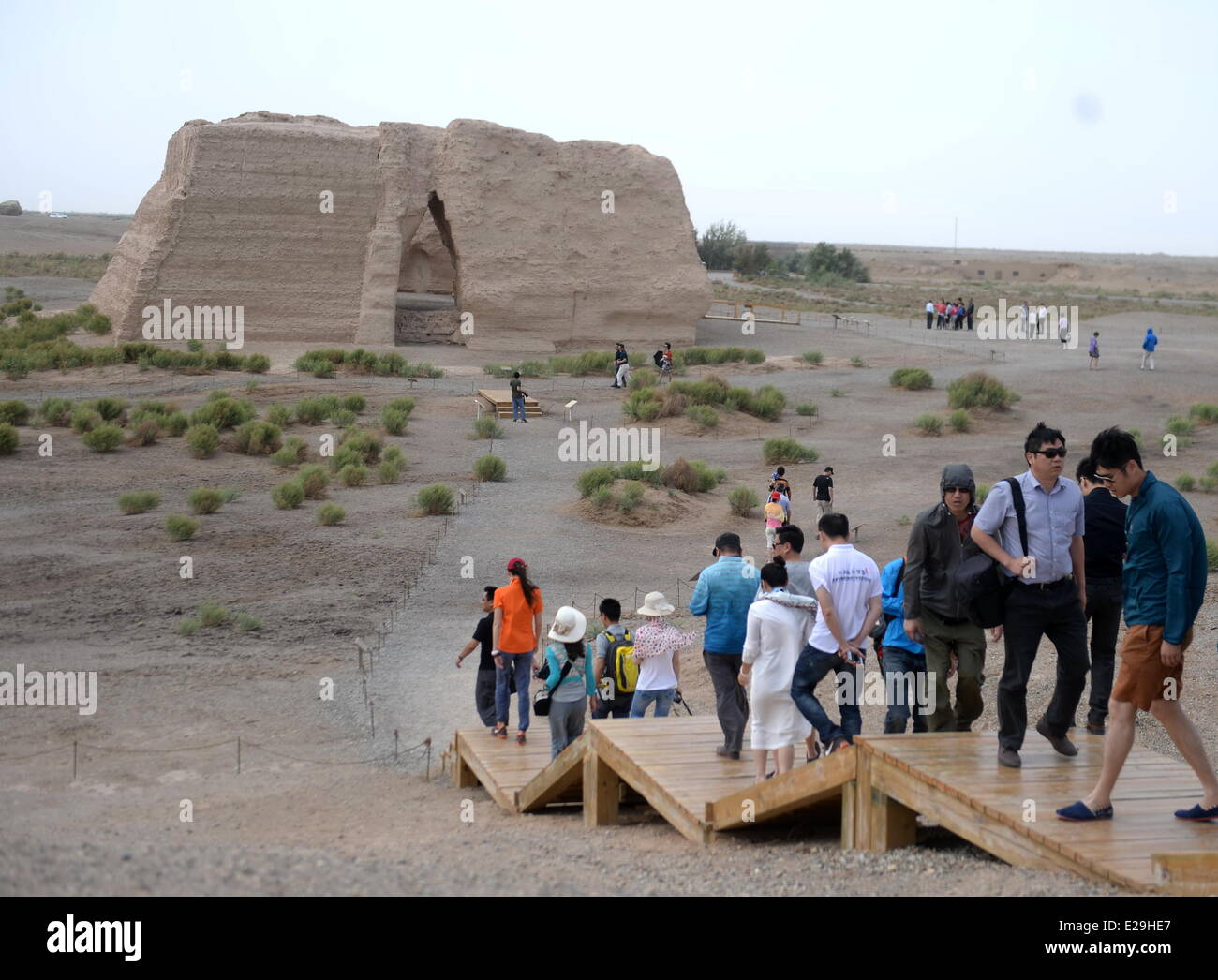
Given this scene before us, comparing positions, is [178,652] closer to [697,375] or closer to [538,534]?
[538,534]

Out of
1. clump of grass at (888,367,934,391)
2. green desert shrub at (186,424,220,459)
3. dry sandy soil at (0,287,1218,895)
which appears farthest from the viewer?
clump of grass at (888,367,934,391)

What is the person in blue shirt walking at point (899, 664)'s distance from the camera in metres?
7.44

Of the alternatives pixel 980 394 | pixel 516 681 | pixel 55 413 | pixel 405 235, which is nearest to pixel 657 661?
pixel 516 681

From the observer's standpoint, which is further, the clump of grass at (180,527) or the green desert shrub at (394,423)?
the green desert shrub at (394,423)

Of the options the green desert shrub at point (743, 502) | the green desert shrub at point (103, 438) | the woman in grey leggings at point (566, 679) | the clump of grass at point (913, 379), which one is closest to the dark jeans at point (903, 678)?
the woman in grey leggings at point (566, 679)

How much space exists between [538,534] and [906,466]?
970 centimetres

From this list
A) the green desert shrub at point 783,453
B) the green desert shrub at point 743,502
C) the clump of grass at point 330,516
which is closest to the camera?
the clump of grass at point 330,516

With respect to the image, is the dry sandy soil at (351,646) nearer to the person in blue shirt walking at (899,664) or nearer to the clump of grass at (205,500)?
the clump of grass at (205,500)

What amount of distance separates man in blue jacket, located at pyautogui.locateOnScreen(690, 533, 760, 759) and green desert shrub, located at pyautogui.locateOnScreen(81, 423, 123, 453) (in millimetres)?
20317

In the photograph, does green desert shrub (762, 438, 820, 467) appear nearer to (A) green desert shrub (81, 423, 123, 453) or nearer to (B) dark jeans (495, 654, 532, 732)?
(A) green desert shrub (81, 423, 123, 453)

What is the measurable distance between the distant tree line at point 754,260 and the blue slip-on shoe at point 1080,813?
83.2m

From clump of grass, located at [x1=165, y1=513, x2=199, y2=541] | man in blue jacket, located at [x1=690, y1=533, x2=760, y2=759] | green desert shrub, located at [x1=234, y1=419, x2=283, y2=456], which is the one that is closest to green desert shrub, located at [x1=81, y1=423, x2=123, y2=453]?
green desert shrub, located at [x1=234, y1=419, x2=283, y2=456]

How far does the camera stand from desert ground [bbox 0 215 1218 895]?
5.83 m

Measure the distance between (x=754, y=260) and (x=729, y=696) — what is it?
85.6 m
